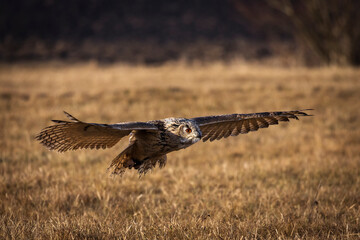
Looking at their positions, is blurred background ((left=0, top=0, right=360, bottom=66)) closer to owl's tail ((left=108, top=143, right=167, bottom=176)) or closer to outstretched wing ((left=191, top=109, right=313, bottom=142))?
outstretched wing ((left=191, top=109, right=313, bottom=142))

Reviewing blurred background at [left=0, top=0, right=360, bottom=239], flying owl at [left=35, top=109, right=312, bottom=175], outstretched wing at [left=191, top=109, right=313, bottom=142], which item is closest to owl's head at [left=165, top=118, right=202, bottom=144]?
flying owl at [left=35, top=109, right=312, bottom=175]

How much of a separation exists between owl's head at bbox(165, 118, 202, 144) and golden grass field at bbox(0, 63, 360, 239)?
79 centimetres

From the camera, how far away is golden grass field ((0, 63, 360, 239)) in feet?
12.6

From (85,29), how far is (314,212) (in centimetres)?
3442

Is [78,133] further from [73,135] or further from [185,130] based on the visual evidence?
[185,130]

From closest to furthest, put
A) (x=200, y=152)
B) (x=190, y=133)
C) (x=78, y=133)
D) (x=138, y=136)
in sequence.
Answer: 1. (x=78, y=133)
2. (x=190, y=133)
3. (x=138, y=136)
4. (x=200, y=152)

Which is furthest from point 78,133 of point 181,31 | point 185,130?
point 181,31

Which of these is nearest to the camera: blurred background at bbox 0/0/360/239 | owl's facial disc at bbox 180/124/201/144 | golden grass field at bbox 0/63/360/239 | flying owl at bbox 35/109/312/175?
flying owl at bbox 35/109/312/175

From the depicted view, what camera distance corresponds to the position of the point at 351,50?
19609 millimetres

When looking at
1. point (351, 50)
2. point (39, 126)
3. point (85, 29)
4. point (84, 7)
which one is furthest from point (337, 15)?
point (84, 7)

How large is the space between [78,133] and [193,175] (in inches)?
107

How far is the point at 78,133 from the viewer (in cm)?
351

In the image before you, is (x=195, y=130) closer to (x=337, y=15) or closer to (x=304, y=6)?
(x=337, y=15)

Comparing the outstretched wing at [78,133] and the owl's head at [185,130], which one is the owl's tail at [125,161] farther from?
the owl's head at [185,130]
